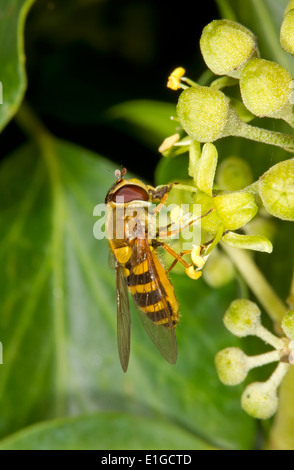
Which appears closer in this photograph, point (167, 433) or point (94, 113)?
point (167, 433)

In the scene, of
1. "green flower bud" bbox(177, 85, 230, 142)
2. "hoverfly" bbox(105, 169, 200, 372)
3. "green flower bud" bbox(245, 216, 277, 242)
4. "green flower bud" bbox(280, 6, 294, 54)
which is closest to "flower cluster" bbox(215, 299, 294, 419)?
"hoverfly" bbox(105, 169, 200, 372)

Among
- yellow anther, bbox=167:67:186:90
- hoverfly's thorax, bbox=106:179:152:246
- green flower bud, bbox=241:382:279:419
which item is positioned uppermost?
yellow anther, bbox=167:67:186:90

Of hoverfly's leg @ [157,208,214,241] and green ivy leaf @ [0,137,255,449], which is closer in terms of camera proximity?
hoverfly's leg @ [157,208,214,241]

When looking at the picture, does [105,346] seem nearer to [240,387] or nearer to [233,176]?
[240,387]

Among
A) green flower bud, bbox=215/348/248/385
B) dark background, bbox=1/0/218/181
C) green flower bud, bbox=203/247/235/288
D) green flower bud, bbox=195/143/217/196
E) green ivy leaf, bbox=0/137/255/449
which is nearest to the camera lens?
green flower bud, bbox=195/143/217/196

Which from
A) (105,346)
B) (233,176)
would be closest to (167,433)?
(105,346)

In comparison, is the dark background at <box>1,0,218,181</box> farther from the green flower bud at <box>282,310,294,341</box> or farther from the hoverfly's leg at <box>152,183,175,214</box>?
the green flower bud at <box>282,310,294,341</box>
